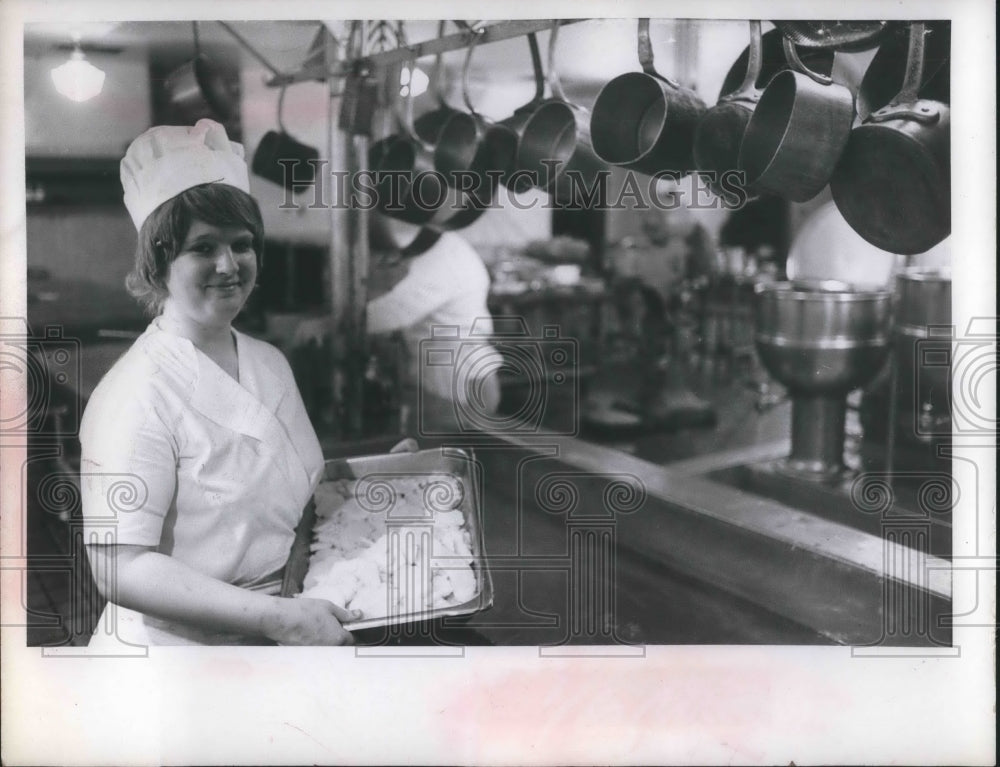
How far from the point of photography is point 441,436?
2.25 m

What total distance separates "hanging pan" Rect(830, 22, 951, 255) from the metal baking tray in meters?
1.18

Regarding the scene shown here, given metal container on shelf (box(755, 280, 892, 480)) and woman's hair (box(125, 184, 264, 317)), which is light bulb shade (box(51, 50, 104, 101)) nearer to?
woman's hair (box(125, 184, 264, 317))

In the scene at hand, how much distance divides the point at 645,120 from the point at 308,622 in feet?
5.06

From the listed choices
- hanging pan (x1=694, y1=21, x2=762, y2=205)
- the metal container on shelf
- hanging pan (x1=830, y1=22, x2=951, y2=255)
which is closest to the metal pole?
hanging pan (x1=694, y1=21, x2=762, y2=205)

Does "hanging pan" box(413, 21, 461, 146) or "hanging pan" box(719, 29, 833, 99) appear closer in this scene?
"hanging pan" box(719, 29, 833, 99)

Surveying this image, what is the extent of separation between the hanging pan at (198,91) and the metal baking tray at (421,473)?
0.94 metres

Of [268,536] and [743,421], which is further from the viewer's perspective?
[743,421]

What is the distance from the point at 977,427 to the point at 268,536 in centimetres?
183

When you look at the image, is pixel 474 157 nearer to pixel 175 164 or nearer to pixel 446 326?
pixel 446 326

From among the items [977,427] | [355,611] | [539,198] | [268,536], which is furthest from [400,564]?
[977,427]

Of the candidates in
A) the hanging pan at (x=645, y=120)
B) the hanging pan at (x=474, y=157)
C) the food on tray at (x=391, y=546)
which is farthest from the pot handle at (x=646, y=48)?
the food on tray at (x=391, y=546)

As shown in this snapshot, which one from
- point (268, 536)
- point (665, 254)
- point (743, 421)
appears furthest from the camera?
point (743, 421)

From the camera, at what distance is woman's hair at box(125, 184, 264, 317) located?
81.9 inches

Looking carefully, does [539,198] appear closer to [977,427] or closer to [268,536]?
[268,536]
